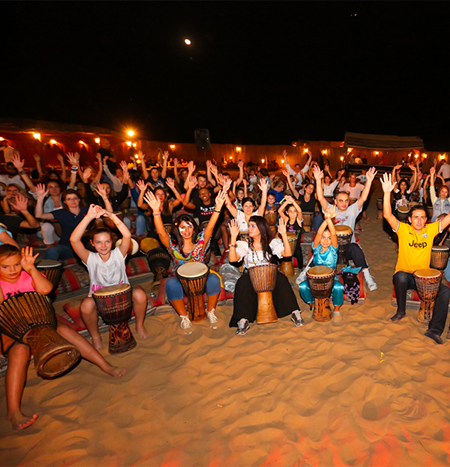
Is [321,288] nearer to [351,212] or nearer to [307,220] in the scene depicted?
[351,212]

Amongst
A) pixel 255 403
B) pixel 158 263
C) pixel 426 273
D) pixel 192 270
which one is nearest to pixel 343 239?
pixel 426 273

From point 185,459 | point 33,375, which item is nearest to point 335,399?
point 185,459

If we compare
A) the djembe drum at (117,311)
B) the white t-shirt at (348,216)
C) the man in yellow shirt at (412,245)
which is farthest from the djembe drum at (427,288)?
the djembe drum at (117,311)

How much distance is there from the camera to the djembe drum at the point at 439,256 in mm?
3828

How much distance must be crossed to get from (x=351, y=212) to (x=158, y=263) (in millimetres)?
3466

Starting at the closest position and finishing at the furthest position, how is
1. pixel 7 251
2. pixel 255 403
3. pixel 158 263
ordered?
pixel 255 403, pixel 7 251, pixel 158 263

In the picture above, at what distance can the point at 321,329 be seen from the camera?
139 inches

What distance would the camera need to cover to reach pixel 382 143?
A: 58.4 ft

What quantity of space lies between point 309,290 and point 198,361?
5.97 feet

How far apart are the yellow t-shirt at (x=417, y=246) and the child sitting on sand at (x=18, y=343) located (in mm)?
3839

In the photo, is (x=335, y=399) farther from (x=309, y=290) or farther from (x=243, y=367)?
(x=309, y=290)

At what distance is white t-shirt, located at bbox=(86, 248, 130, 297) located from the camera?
3350mm

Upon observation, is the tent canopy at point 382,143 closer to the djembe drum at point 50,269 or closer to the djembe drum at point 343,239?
the djembe drum at point 343,239

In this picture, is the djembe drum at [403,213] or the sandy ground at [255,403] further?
the djembe drum at [403,213]
